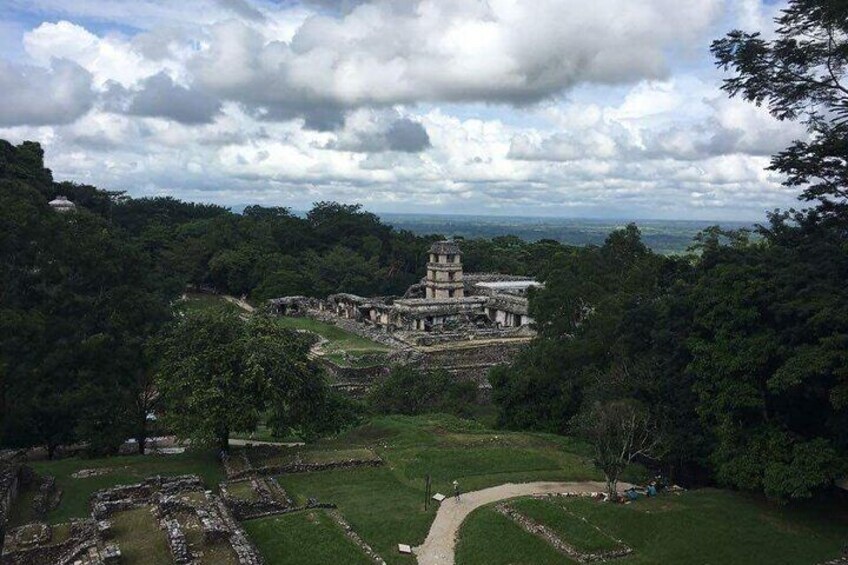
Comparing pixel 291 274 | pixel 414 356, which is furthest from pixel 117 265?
pixel 291 274

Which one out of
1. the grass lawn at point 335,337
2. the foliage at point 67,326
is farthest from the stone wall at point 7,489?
→ the grass lawn at point 335,337

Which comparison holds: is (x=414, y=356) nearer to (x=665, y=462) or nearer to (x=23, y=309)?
(x=665, y=462)

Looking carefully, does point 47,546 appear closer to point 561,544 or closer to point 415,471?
point 415,471

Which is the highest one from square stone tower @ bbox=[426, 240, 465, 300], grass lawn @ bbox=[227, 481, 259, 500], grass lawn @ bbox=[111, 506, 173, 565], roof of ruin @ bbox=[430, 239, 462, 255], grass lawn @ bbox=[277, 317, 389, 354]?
roof of ruin @ bbox=[430, 239, 462, 255]

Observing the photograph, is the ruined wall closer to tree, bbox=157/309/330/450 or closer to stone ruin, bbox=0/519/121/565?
tree, bbox=157/309/330/450

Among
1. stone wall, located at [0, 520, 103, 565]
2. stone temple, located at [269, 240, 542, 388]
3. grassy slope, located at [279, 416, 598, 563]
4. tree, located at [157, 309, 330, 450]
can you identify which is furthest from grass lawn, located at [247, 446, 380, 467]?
stone temple, located at [269, 240, 542, 388]
